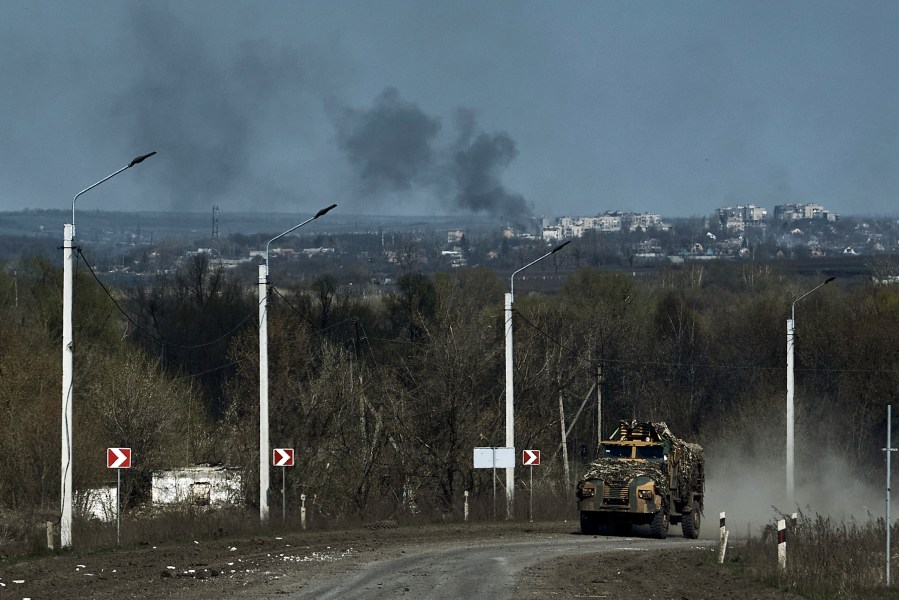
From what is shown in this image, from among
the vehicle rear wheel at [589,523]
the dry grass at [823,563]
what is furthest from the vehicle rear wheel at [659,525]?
the dry grass at [823,563]

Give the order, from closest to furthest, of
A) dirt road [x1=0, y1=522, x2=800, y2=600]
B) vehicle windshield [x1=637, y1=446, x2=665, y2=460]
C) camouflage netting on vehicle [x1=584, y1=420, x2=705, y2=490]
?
dirt road [x1=0, y1=522, x2=800, y2=600] < camouflage netting on vehicle [x1=584, y1=420, x2=705, y2=490] < vehicle windshield [x1=637, y1=446, x2=665, y2=460]

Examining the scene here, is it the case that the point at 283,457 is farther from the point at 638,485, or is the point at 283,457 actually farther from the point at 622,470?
the point at 638,485

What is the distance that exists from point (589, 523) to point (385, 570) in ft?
37.7

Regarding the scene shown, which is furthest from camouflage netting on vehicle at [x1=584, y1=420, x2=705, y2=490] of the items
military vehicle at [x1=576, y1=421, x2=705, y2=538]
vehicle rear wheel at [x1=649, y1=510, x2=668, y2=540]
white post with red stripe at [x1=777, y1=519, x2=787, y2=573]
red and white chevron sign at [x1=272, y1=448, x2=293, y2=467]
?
white post with red stripe at [x1=777, y1=519, x2=787, y2=573]

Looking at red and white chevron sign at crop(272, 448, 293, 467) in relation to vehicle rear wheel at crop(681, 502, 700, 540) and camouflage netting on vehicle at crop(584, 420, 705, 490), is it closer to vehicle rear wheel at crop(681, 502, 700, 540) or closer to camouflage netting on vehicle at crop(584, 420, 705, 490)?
camouflage netting on vehicle at crop(584, 420, 705, 490)

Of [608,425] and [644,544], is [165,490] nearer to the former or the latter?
[644,544]

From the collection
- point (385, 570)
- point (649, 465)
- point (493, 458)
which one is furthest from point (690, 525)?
point (385, 570)

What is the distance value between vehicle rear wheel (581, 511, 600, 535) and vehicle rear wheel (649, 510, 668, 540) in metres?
1.42

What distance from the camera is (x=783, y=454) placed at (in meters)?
65.9

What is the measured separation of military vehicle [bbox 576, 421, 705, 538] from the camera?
107 ft

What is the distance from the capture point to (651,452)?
33.9 metres

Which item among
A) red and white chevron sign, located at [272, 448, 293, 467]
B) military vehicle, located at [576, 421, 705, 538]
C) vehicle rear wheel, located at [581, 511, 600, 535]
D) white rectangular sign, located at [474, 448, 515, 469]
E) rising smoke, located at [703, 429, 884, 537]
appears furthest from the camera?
rising smoke, located at [703, 429, 884, 537]

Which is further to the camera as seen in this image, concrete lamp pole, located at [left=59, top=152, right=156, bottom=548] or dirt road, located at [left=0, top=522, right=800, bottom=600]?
concrete lamp pole, located at [left=59, top=152, right=156, bottom=548]

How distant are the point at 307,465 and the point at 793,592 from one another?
3360cm
